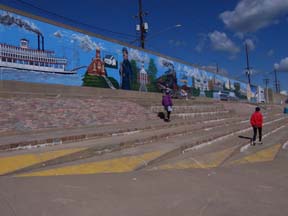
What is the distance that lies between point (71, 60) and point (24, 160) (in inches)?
436

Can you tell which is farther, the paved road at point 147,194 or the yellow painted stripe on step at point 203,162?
the yellow painted stripe on step at point 203,162

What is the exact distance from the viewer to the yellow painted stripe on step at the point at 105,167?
5.85 meters

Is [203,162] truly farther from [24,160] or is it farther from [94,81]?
[94,81]

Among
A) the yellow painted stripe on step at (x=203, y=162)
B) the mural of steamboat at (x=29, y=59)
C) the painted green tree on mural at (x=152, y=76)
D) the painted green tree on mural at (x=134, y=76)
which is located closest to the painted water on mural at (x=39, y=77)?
the mural of steamboat at (x=29, y=59)

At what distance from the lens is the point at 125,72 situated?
21.6 meters

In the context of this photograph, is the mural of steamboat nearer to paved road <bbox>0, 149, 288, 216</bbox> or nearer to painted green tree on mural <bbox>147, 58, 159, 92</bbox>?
paved road <bbox>0, 149, 288, 216</bbox>

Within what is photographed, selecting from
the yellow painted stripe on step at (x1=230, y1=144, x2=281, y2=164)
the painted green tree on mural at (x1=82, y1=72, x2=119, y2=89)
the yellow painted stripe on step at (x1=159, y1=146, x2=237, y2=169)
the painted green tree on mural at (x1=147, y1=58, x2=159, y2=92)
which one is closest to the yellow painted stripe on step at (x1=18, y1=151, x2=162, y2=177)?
the yellow painted stripe on step at (x1=159, y1=146, x2=237, y2=169)

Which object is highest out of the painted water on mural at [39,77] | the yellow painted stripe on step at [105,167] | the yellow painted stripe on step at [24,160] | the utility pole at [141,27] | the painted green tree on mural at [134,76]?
the utility pole at [141,27]

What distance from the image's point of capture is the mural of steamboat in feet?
43.2

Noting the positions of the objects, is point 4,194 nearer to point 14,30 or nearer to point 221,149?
point 221,149

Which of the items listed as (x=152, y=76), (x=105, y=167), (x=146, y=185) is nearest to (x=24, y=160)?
(x=105, y=167)

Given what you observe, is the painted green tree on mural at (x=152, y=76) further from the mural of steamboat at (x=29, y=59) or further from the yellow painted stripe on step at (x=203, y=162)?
the yellow painted stripe on step at (x=203, y=162)

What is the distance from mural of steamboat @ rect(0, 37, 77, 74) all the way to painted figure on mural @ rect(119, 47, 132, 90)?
579cm

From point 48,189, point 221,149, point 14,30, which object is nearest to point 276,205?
point 48,189
